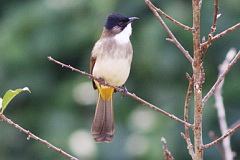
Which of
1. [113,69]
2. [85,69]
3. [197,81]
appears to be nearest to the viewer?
[197,81]

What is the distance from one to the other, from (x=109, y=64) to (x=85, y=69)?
2.56 m

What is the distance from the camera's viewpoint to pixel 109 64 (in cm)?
324

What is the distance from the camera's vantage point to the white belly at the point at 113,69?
321 centimetres

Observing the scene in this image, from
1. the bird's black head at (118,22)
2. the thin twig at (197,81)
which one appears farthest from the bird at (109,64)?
the thin twig at (197,81)

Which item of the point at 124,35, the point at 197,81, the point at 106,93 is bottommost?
the point at 106,93

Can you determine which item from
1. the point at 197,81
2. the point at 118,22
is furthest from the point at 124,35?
the point at 197,81

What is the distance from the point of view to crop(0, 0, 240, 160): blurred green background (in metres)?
5.15

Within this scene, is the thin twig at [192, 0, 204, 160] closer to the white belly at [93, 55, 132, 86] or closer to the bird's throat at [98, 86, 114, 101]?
the white belly at [93, 55, 132, 86]

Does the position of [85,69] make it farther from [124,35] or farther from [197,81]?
[197,81]

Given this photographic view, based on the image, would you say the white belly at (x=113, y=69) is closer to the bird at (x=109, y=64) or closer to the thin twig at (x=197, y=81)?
the bird at (x=109, y=64)

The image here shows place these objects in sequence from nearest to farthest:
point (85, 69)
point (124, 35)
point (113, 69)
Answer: point (113, 69) → point (124, 35) → point (85, 69)

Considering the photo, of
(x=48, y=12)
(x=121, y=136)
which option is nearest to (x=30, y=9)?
(x=48, y=12)

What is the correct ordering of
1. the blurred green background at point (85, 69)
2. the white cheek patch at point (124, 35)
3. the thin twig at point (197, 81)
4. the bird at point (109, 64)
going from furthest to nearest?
the blurred green background at point (85, 69) < the white cheek patch at point (124, 35) < the bird at point (109, 64) < the thin twig at point (197, 81)

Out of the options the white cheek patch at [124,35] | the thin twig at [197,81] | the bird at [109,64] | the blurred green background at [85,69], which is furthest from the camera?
the blurred green background at [85,69]
